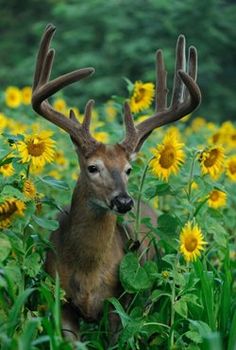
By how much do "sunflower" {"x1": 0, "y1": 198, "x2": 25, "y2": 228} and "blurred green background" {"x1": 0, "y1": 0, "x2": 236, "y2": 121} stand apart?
392 inches

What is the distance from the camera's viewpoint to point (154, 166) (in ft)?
20.5

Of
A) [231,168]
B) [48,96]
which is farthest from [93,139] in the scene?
[231,168]

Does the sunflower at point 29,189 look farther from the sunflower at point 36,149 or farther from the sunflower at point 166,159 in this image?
the sunflower at point 166,159

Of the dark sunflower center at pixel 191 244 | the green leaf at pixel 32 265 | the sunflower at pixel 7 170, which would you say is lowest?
the green leaf at pixel 32 265

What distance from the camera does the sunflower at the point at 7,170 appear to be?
5.94 meters

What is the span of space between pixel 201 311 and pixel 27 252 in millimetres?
966

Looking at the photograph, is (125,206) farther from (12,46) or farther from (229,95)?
(12,46)

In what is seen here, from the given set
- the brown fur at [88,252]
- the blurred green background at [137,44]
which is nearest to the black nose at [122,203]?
the brown fur at [88,252]

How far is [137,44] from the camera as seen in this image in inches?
631

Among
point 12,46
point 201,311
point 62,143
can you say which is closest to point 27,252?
point 201,311

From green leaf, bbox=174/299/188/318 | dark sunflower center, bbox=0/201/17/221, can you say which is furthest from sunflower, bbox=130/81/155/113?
green leaf, bbox=174/299/188/318

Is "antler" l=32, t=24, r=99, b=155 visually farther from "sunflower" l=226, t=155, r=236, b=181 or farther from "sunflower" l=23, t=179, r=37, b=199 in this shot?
"sunflower" l=226, t=155, r=236, b=181

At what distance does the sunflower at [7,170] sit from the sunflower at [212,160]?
3.57 feet

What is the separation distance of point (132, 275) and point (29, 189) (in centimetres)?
79
